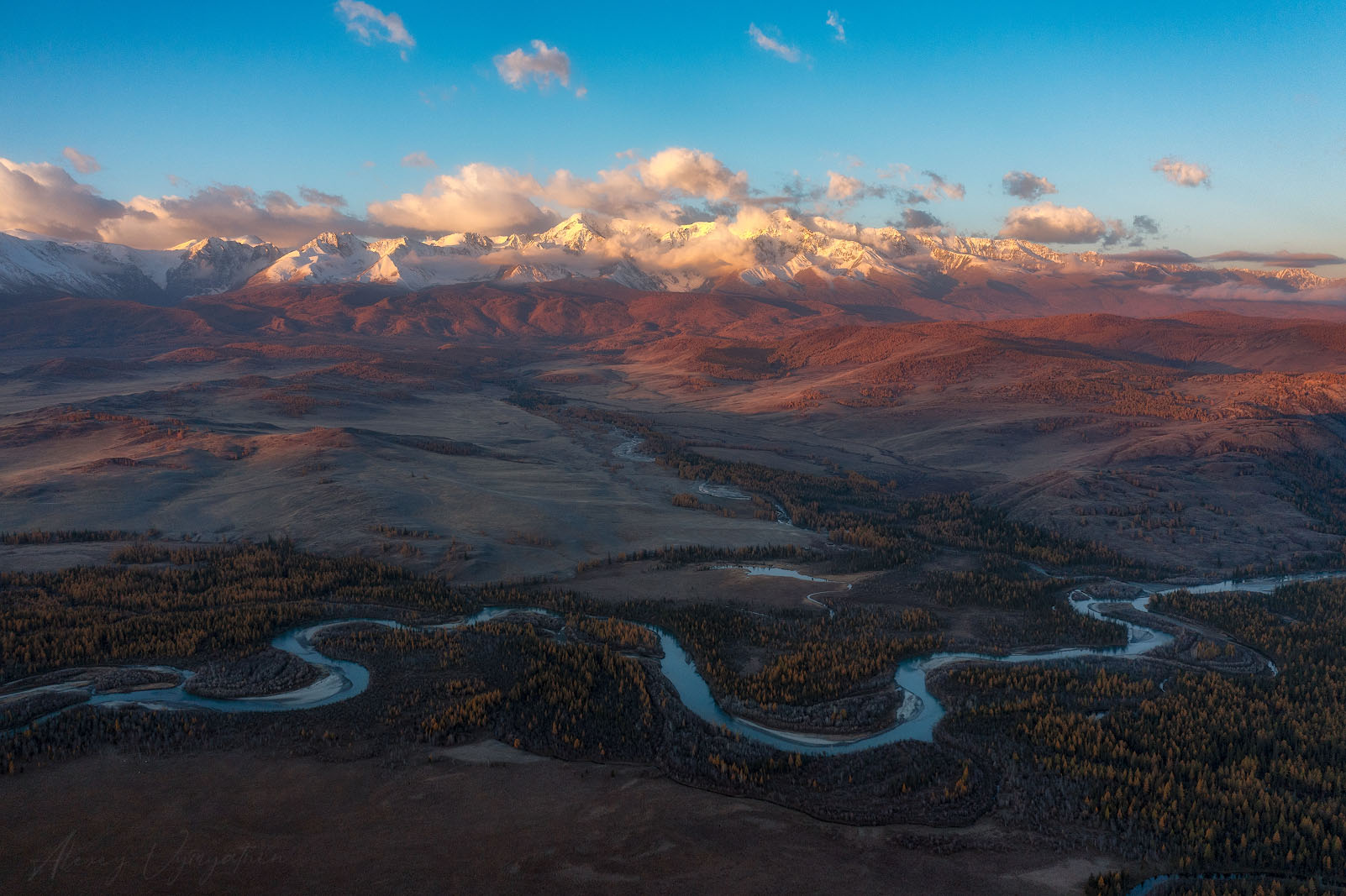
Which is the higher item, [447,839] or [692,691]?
[447,839]

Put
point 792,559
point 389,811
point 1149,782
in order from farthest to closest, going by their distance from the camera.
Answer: point 792,559, point 1149,782, point 389,811

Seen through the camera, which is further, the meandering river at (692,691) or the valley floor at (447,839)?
the meandering river at (692,691)

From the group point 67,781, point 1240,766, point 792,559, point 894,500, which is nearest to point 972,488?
point 894,500

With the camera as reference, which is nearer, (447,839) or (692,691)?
(447,839)

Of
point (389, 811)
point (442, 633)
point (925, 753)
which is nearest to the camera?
point (389, 811)

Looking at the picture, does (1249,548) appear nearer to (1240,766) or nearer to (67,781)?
(1240,766)

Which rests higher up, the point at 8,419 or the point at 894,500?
the point at 8,419

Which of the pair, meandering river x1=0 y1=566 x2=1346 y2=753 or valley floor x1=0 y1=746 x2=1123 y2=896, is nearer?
valley floor x1=0 y1=746 x2=1123 y2=896

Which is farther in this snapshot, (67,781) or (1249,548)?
(1249,548)

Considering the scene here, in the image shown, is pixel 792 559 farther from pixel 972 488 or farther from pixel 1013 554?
pixel 972 488
